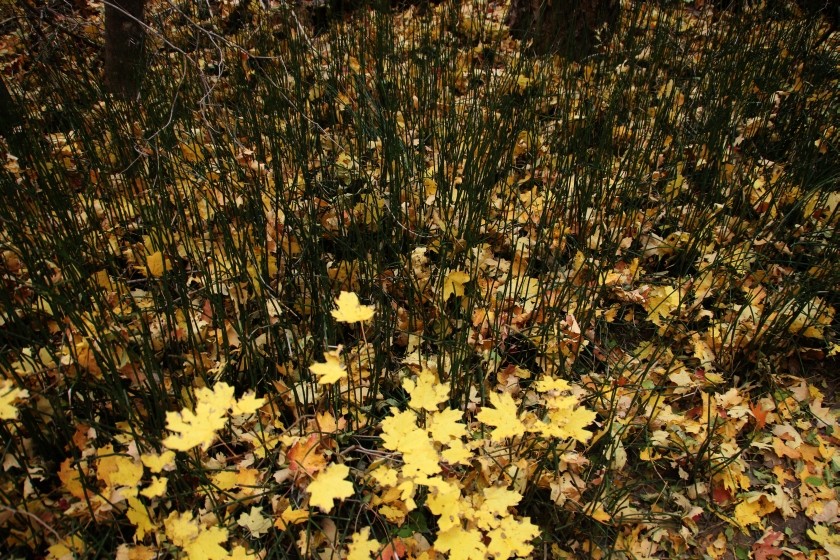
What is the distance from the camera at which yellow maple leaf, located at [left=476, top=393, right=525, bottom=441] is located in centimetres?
121

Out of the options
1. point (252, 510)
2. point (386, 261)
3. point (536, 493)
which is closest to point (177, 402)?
point (252, 510)

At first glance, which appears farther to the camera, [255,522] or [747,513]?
[747,513]

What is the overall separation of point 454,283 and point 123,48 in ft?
8.04

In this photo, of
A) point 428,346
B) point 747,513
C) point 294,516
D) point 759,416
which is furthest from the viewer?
point 428,346

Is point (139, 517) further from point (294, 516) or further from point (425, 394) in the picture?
point (425, 394)

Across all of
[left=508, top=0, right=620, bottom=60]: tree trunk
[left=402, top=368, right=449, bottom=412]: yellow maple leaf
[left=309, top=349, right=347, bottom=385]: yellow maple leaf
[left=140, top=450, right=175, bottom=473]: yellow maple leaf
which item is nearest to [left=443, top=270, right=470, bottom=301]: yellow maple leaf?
[left=402, top=368, right=449, bottom=412]: yellow maple leaf

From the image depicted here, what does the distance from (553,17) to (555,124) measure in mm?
1210

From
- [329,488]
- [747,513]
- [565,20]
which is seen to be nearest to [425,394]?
[329,488]

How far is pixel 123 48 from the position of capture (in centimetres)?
281

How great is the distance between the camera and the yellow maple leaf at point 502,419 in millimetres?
1211

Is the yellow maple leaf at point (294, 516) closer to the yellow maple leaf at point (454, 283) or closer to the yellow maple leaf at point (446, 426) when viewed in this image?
the yellow maple leaf at point (446, 426)

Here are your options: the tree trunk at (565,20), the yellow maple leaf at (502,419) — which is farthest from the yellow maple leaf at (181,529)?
the tree trunk at (565,20)

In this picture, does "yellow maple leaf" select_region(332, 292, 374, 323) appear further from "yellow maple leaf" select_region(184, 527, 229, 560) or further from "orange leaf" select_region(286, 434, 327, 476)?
"yellow maple leaf" select_region(184, 527, 229, 560)

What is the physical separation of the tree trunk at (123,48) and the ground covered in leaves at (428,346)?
11 centimetres
